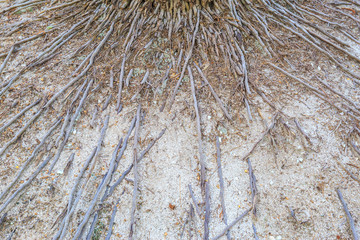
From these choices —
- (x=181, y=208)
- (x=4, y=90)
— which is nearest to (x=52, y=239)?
(x=181, y=208)

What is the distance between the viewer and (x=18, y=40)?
10.3ft

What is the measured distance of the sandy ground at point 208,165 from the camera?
200cm

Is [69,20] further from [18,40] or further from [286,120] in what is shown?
[286,120]

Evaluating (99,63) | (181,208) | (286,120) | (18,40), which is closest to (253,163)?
(286,120)

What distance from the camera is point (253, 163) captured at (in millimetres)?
2248

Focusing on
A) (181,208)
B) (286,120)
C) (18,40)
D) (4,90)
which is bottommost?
(181,208)

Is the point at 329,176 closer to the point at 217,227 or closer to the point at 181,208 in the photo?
the point at 217,227

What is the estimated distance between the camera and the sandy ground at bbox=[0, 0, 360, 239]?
2002 millimetres

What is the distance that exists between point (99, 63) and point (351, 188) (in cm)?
274

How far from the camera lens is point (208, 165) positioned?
2256mm

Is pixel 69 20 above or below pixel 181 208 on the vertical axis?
above

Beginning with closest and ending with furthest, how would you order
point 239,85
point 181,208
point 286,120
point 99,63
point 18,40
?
point 181,208 → point 286,120 → point 239,85 → point 99,63 → point 18,40

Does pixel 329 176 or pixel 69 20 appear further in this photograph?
pixel 69 20

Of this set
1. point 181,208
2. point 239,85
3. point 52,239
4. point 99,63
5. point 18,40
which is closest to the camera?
Result: point 52,239
